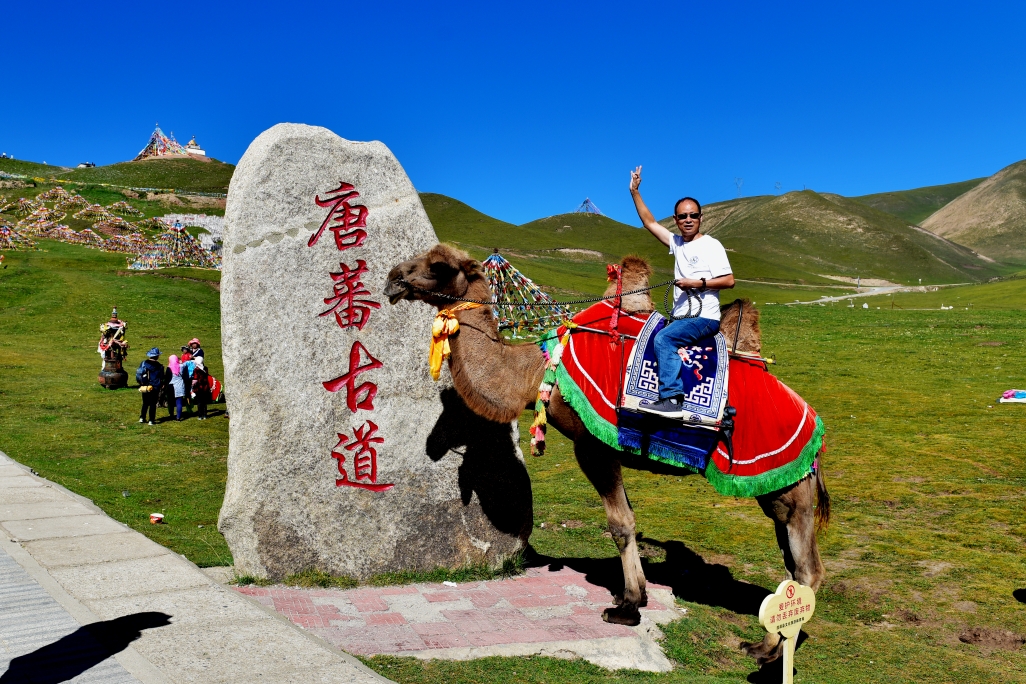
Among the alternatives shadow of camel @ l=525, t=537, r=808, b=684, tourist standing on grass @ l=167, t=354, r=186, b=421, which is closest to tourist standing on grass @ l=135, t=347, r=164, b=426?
tourist standing on grass @ l=167, t=354, r=186, b=421

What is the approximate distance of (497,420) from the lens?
7.18 m

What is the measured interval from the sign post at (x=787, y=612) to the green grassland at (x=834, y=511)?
1193mm

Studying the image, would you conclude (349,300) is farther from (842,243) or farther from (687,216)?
(842,243)

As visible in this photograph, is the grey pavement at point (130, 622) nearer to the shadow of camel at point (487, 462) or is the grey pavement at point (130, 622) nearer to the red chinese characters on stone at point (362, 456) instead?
the red chinese characters on stone at point (362, 456)

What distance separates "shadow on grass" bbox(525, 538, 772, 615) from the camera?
302 inches

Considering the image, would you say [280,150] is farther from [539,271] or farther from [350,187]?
[539,271]

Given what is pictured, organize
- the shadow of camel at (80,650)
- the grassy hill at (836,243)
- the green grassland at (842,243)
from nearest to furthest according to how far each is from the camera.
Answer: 1. the shadow of camel at (80,650)
2. the grassy hill at (836,243)
3. the green grassland at (842,243)

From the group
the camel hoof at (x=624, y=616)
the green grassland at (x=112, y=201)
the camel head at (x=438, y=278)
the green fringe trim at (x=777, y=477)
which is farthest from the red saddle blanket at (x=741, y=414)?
the green grassland at (x=112, y=201)

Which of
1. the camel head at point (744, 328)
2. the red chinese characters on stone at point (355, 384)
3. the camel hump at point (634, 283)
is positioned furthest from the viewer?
the red chinese characters on stone at point (355, 384)

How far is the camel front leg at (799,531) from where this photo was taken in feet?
21.4

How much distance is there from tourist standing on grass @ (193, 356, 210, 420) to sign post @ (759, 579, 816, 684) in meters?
15.2

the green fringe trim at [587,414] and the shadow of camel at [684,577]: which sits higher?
the green fringe trim at [587,414]

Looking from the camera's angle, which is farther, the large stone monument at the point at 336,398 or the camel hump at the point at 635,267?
the large stone monument at the point at 336,398

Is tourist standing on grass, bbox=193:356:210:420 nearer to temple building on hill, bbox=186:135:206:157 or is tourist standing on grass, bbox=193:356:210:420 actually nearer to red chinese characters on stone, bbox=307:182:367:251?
red chinese characters on stone, bbox=307:182:367:251
